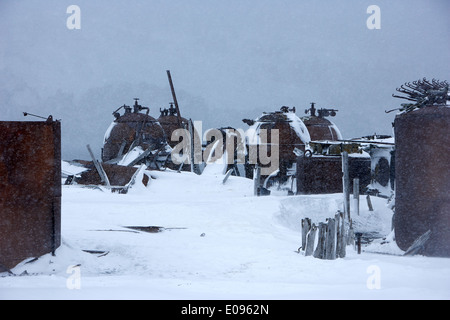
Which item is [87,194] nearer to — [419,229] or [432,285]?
[419,229]

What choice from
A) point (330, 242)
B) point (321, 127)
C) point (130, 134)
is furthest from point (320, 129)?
point (330, 242)

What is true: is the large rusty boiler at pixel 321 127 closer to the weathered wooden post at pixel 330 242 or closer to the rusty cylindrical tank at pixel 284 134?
the rusty cylindrical tank at pixel 284 134

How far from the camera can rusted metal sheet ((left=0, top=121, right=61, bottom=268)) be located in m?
6.68

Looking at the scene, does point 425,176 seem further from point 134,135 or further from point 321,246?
point 134,135

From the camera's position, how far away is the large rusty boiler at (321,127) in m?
28.0

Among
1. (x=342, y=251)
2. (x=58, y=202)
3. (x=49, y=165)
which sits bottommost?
(x=342, y=251)

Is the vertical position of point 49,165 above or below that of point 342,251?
above

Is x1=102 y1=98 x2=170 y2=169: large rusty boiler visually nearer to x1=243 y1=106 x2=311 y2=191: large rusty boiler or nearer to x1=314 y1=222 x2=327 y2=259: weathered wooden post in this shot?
x1=243 y1=106 x2=311 y2=191: large rusty boiler

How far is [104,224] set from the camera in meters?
10.9

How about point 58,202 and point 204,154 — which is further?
point 204,154

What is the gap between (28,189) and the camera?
6.88m

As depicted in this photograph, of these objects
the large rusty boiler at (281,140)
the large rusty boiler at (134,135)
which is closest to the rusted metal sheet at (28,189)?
the large rusty boiler at (281,140)
